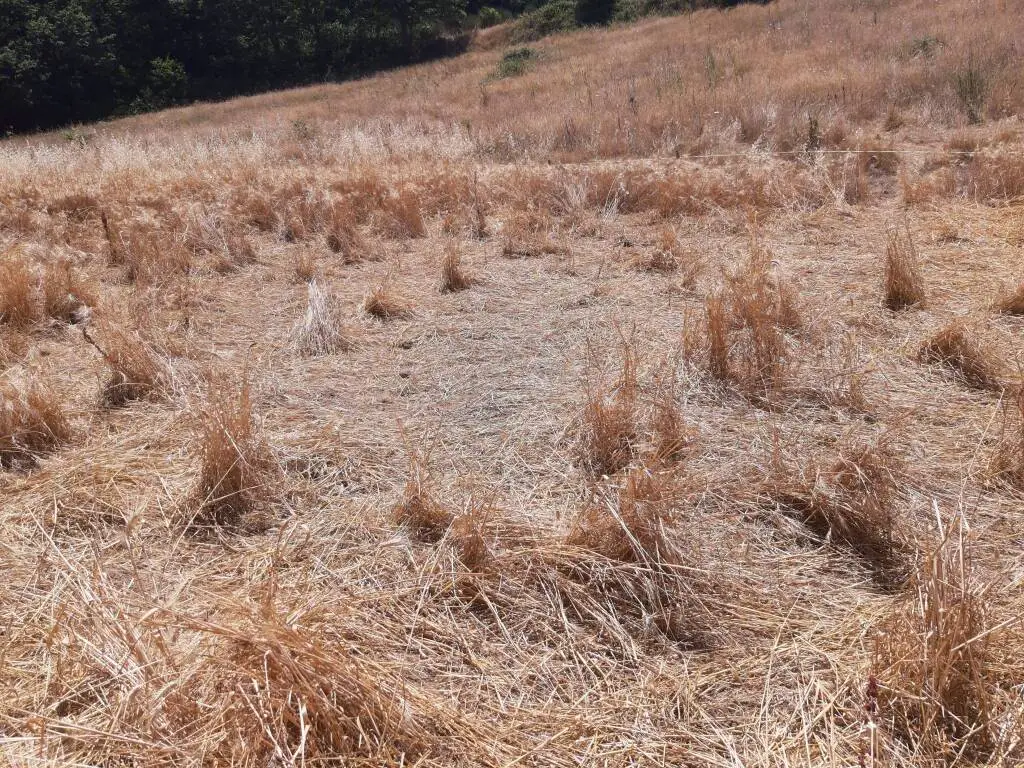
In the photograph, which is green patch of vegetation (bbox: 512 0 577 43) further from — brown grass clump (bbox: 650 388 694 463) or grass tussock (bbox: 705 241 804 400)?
brown grass clump (bbox: 650 388 694 463)

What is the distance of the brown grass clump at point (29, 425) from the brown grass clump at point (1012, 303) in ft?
12.9

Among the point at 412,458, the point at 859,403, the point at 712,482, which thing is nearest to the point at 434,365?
the point at 412,458

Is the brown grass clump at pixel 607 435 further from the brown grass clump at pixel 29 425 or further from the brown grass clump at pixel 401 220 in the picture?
the brown grass clump at pixel 401 220

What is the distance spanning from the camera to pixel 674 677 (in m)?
1.39

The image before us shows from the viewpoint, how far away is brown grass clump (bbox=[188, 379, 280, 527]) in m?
1.92

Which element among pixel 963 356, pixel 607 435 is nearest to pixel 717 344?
pixel 607 435

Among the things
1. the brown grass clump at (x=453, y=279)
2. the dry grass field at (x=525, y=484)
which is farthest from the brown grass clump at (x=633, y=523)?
the brown grass clump at (x=453, y=279)

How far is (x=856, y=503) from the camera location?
1786 millimetres

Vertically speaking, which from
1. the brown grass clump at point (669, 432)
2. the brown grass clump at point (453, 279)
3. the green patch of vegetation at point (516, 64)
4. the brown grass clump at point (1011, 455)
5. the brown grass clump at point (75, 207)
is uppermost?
the green patch of vegetation at point (516, 64)

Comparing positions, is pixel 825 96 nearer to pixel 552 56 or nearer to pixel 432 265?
pixel 432 265

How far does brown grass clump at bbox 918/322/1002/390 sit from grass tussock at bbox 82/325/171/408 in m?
3.07

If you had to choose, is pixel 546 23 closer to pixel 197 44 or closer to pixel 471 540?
pixel 197 44

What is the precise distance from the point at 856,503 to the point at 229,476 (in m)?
1.79

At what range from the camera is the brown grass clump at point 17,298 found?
3232 millimetres
